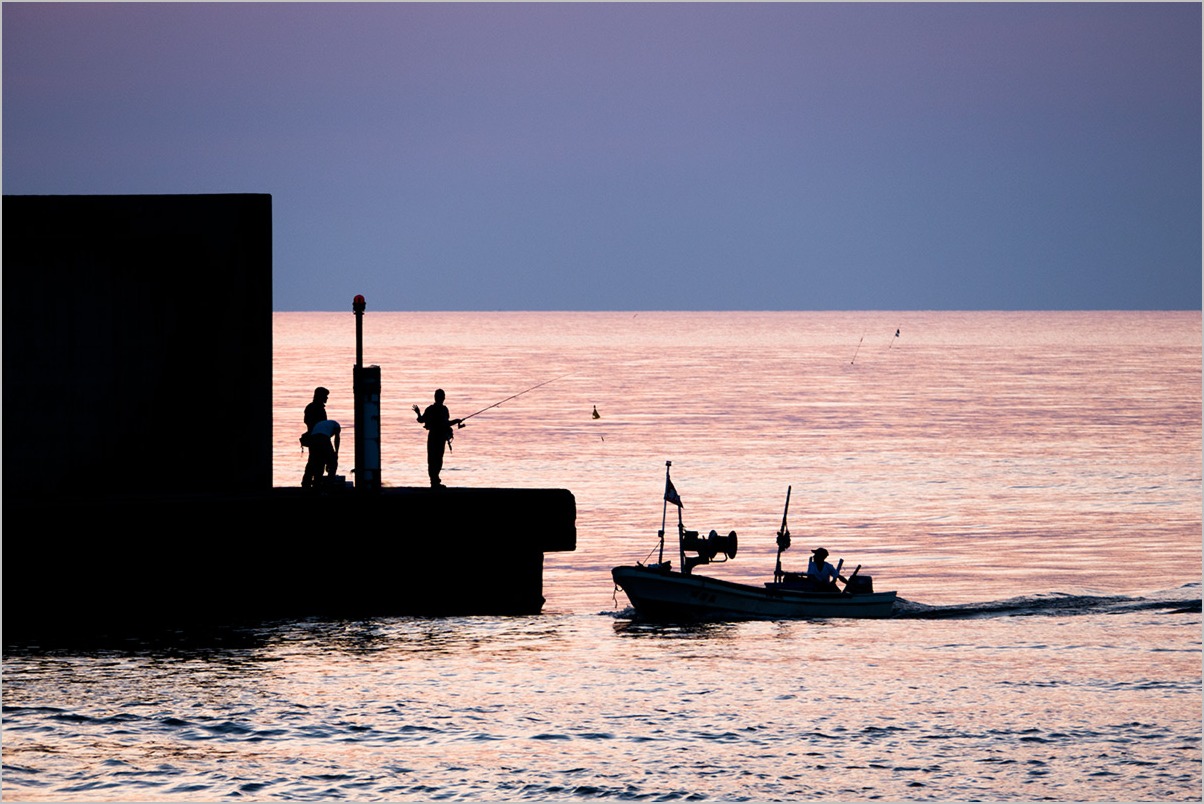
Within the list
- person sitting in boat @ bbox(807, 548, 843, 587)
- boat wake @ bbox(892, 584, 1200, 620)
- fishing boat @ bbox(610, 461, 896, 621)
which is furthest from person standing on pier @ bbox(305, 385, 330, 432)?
boat wake @ bbox(892, 584, 1200, 620)

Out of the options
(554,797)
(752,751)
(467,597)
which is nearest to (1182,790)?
(752,751)

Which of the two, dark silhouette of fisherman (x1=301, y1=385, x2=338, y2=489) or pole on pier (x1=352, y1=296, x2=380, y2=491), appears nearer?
pole on pier (x1=352, y1=296, x2=380, y2=491)

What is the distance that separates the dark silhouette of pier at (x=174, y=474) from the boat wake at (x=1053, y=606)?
7.75 metres

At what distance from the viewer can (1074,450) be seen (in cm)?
6359

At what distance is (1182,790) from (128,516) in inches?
561

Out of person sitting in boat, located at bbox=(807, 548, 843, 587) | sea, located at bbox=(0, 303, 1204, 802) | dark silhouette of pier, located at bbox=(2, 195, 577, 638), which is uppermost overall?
dark silhouette of pier, located at bbox=(2, 195, 577, 638)

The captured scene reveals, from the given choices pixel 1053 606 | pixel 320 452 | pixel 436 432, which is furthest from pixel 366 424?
pixel 1053 606

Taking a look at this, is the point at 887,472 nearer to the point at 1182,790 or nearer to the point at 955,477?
the point at 955,477

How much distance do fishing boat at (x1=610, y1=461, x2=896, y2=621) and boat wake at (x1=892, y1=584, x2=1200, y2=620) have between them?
3.94ft

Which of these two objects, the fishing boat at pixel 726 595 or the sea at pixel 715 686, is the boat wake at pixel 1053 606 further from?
the fishing boat at pixel 726 595

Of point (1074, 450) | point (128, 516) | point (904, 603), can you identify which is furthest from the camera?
point (1074, 450)

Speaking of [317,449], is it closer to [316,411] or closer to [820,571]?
[316,411]

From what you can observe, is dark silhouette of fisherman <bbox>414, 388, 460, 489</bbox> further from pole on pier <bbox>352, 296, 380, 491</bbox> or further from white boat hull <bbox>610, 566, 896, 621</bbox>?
white boat hull <bbox>610, 566, 896, 621</bbox>

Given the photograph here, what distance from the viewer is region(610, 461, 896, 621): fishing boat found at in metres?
27.3
